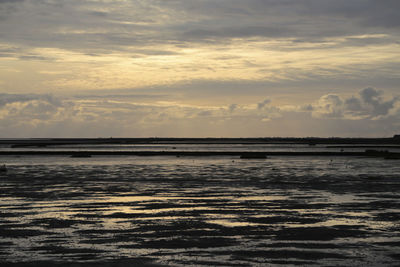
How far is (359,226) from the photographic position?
2211 cm

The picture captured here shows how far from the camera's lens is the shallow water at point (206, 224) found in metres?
16.9

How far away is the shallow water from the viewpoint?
55.3 feet

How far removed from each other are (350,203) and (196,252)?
15552mm

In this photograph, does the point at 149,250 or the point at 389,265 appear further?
the point at 149,250

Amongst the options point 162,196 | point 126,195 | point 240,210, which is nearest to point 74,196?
point 126,195

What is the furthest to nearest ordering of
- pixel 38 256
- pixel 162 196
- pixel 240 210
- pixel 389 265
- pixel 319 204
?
1. pixel 162 196
2. pixel 319 204
3. pixel 240 210
4. pixel 38 256
5. pixel 389 265

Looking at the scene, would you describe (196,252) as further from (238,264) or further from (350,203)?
(350,203)

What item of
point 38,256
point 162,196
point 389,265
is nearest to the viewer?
point 389,265

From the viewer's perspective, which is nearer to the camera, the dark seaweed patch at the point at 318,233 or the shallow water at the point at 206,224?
the shallow water at the point at 206,224

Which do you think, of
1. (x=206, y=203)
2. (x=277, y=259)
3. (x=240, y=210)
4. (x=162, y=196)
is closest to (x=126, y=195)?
(x=162, y=196)

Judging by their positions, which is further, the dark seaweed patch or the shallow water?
the dark seaweed patch

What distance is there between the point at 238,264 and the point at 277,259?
1373 mm

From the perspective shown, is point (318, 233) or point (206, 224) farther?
point (206, 224)

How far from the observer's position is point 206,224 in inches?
899
